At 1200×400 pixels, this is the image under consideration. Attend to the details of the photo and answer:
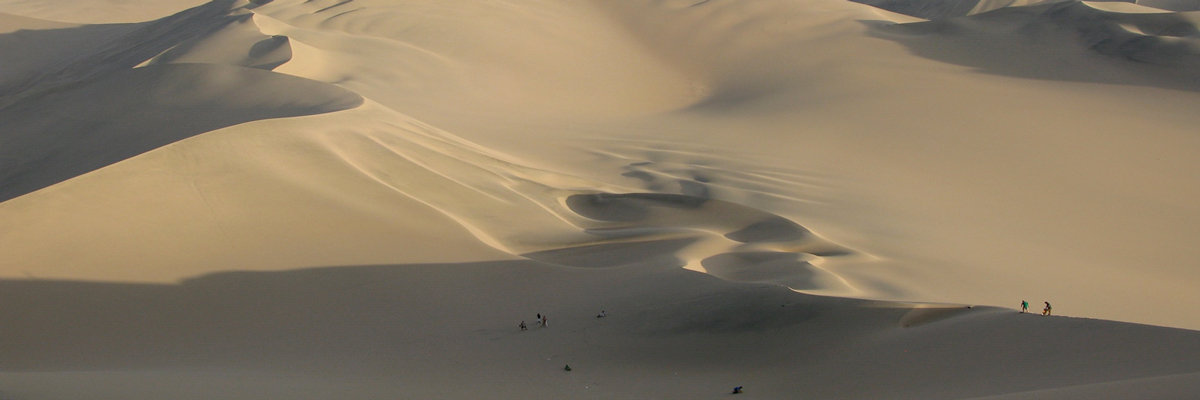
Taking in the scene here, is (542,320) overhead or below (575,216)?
below

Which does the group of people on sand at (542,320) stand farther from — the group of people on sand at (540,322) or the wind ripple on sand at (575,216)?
the wind ripple on sand at (575,216)

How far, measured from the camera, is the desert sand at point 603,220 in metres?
7.48

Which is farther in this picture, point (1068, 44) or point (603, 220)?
point (1068, 44)

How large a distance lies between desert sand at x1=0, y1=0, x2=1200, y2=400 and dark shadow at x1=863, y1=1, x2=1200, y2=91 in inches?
3.9

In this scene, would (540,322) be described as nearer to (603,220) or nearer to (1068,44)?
(603,220)

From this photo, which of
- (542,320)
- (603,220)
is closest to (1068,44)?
(603,220)

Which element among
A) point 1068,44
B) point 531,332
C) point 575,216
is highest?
point 1068,44

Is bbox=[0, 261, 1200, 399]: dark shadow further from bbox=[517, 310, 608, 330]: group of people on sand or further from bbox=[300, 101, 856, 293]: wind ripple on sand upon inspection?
bbox=[300, 101, 856, 293]: wind ripple on sand

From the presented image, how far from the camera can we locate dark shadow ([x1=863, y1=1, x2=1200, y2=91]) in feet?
69.4

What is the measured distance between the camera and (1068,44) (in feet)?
74.9

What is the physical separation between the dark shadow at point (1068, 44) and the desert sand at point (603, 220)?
0.10 metres

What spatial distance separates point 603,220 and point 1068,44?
1566 cm

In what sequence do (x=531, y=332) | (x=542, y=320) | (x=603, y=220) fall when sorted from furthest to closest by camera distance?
1. (x=603, y=220)
2. (x=542, y=320)
3. (x=531, y=332)

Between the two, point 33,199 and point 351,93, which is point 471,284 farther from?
point 351,93
